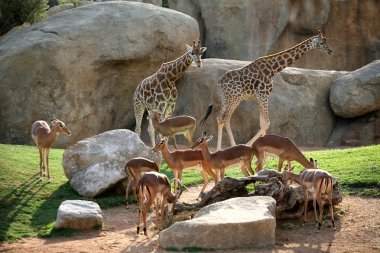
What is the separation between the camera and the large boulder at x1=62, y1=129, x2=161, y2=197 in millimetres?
11992

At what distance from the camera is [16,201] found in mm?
11227

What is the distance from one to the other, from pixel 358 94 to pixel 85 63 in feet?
26.6

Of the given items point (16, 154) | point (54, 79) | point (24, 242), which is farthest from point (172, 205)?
point (54, 79)

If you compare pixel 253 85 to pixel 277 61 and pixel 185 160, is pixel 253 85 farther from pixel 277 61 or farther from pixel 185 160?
pixel 185 160

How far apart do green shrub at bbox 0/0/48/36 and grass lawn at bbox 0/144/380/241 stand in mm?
8031

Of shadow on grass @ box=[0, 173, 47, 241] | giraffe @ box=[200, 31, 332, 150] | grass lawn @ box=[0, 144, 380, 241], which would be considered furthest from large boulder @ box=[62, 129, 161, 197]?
giraffe @ box=[200, 31, 332, 150]

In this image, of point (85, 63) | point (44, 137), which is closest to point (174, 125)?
point (44, 137)

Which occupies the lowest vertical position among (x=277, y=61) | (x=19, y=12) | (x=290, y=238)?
(x=290, y=238)

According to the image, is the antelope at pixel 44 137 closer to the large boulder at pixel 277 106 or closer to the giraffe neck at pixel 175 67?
the giraffe neck at pixel 175 67

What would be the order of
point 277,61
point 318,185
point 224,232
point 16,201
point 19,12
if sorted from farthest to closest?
point 19,12 → point 277,61 → point 16,201 → point 318,185 → point 224,232

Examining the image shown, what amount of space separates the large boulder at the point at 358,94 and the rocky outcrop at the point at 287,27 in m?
5.80

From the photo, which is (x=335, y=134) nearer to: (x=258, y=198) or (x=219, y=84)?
(x=219, y=84)

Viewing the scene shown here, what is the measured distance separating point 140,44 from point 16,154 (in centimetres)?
651

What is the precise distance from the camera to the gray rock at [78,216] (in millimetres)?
10102
